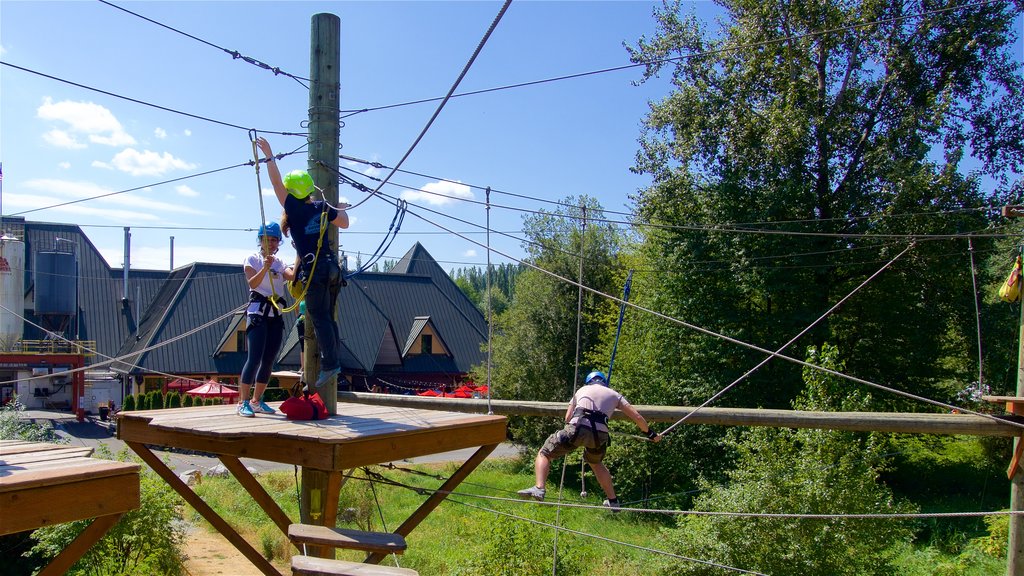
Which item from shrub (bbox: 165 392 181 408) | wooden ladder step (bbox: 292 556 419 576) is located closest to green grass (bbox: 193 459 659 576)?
wooden ladder step (bbox: 292 556 419 576)

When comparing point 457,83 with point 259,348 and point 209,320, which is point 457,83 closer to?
point 259,348

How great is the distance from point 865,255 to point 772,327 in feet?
8.82

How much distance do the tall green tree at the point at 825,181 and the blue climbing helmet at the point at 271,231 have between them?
1295 cm

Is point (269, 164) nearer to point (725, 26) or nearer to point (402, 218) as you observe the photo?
point (402, 218)

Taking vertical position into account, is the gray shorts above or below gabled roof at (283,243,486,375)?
below

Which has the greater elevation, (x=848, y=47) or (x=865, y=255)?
(x=848, y=47)

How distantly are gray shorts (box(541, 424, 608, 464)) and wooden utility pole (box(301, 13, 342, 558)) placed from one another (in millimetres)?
1946

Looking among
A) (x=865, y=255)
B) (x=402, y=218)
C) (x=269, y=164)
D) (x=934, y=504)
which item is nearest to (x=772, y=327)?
(x=865, y=255)

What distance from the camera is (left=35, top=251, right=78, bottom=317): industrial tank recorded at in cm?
2944

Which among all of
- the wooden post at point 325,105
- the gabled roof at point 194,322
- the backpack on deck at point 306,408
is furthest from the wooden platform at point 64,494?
the gabled roof at point 194,322

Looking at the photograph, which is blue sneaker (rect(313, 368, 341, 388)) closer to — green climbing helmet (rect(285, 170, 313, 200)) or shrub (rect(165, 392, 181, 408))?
green climbing helmet (rect(285, 170, 313, 200))

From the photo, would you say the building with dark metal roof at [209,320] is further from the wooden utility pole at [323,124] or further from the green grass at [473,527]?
the wooden utility pole at [323,124]

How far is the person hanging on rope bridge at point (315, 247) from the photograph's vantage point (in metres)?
5.31

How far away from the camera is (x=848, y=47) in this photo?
17.5m
